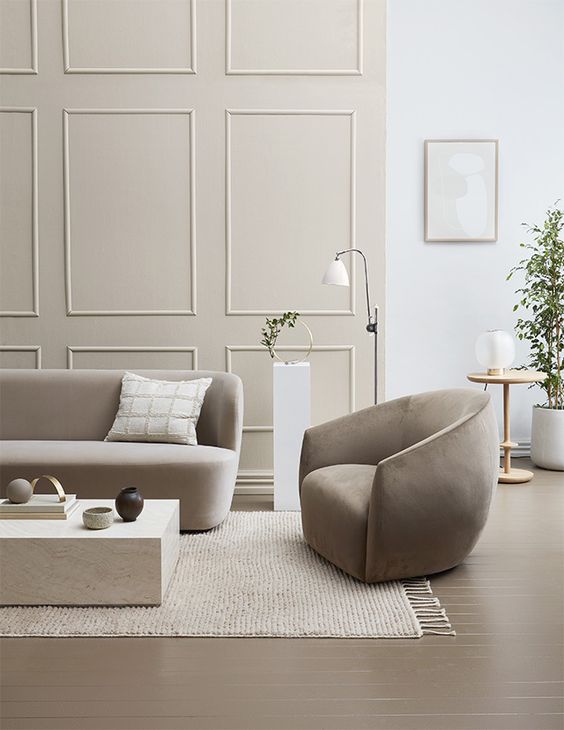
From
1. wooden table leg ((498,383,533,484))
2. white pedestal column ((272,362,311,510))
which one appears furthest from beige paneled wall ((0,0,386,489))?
wooden table leg ((498,383,533,484))

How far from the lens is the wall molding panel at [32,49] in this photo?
15.9 ft

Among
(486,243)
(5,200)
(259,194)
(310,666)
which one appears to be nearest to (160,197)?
(259,194)

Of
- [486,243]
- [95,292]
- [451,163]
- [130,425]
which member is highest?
[451,163]

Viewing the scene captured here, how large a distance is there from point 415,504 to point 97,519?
4.00 ft

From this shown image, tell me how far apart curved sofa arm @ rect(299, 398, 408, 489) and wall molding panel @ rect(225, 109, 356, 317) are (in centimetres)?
114

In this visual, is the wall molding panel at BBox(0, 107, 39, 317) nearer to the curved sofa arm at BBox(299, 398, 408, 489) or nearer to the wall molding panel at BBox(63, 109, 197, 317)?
the wall molding panel at BBox(63, 109, 197, 317)

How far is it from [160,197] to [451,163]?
2.12m

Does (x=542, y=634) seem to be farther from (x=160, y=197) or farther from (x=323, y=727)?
(x=160, y=197)

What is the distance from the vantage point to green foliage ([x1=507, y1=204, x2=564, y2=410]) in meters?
5.34

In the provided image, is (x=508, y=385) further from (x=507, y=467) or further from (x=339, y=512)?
(x=339, y=512)

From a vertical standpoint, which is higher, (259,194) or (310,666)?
(259,194)

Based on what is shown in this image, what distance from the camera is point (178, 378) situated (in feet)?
15.3

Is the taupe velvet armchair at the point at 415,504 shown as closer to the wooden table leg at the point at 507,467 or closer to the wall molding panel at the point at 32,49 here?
the wooden table leg at the point at 507,467

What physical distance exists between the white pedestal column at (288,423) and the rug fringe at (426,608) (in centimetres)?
128
